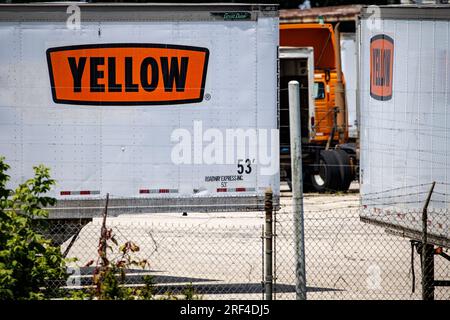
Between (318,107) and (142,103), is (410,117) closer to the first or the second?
(142,103)

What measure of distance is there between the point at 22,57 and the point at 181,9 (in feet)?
7.54

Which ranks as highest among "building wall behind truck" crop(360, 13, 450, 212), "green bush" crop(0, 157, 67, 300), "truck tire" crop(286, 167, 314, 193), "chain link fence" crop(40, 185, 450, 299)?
"building wall behind truck" crop(360, 13, 450, 212)

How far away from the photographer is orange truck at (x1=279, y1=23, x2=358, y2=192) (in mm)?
23562

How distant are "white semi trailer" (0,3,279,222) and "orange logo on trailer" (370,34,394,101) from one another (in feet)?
4.54

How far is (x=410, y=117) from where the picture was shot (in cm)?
1180

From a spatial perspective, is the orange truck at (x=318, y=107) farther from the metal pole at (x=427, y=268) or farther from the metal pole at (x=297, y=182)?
the metal pole at (x=297, y=182)

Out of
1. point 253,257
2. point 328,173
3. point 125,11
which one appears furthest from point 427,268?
point 328,173

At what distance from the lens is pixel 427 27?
11633 millimetres

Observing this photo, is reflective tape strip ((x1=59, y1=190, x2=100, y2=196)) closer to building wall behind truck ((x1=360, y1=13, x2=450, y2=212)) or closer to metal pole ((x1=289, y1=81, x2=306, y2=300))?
building wall behind truck ((x1=360, y1=13, x2=450, y2=212))

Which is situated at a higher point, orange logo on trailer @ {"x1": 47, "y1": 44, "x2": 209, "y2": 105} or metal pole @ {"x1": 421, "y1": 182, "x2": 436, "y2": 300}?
orange logo on trailer @ {"x1": 47, "y1": 44, "x2": 209, "y2": 105}

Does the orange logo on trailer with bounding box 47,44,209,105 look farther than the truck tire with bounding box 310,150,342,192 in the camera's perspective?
No

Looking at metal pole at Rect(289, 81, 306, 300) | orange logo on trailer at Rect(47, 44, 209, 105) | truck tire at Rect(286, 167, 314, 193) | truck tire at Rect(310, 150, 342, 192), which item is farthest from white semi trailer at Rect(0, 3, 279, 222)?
truck tire at Rect(286, 167, 314, 193)

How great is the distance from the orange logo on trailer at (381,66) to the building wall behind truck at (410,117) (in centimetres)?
3

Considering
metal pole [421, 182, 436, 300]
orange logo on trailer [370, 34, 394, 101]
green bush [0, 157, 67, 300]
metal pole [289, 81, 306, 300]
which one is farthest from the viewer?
orange logo on trailer [370, 34, 394, 101]
